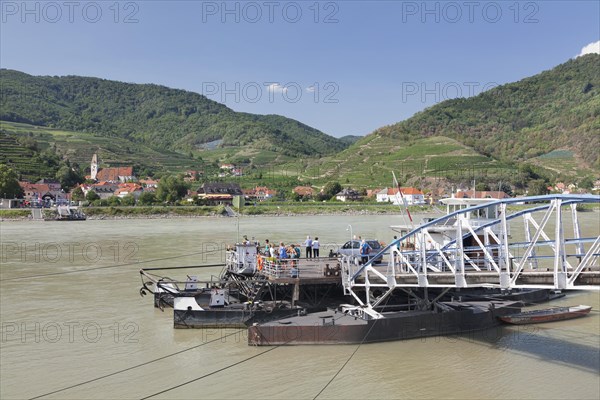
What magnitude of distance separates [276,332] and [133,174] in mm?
177754

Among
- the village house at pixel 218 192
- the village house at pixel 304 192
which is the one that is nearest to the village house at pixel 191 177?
the village house at pixel 218 192

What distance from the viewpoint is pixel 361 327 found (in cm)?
1777

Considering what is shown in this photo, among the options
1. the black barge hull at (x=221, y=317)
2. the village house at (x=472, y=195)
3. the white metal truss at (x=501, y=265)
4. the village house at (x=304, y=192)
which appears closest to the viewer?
the white metal truss at (x=501, y=265)

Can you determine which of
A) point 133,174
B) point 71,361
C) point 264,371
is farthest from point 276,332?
point 133,174

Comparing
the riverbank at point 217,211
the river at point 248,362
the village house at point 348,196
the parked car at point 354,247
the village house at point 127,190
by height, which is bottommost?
the river at point 248,362

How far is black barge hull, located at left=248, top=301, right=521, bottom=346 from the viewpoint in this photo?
58.1 feet

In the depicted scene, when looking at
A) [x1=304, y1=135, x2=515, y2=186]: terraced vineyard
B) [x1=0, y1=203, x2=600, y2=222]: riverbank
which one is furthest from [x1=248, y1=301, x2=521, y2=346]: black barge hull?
[x1=304, y1=135, x2=515, y2=186]: terraced vineyard

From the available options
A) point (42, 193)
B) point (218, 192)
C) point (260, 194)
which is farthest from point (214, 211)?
point (42, 193)

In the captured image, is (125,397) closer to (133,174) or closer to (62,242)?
(62,242)

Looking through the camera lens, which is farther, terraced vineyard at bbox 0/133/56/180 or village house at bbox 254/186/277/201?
village house at bbox 254/186/277/201

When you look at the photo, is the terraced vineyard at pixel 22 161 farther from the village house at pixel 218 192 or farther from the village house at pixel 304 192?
the village house at pixel 304 192

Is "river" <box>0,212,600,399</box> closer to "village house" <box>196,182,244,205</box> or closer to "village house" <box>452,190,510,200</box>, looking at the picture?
"village house" <box>452,190,510,200</box>

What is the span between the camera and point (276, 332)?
17.7m

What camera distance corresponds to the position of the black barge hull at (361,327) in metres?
17.7
